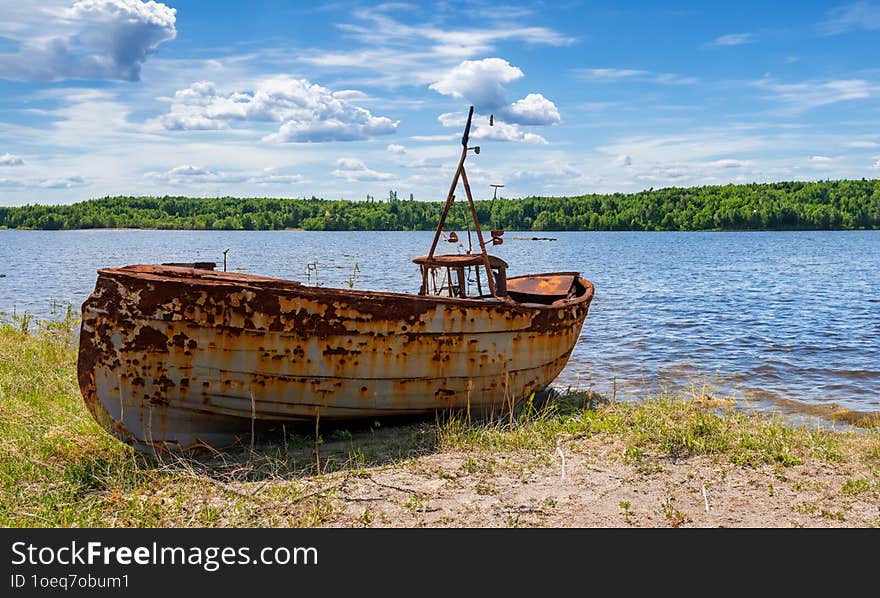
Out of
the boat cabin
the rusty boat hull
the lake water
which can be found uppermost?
the boat cabin

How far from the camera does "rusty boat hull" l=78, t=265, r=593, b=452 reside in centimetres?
694

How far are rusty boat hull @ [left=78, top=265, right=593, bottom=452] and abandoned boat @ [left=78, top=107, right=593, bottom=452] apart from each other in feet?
0.03

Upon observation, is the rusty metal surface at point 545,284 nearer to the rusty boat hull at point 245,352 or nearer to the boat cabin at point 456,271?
the boat cabin at point 456,271

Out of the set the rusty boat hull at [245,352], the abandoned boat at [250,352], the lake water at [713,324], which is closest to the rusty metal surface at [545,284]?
the lake water at [713,324]

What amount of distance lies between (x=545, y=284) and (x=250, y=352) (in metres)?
6.72

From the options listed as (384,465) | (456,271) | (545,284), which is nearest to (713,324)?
(545,284)

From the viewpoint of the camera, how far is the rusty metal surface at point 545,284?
1240 centimetres

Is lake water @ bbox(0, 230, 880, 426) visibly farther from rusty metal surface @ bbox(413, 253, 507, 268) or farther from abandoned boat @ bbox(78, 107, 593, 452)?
abandoned boat @ bbox(78, 107, 593, 452)

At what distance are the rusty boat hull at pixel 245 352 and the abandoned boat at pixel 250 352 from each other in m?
0.01

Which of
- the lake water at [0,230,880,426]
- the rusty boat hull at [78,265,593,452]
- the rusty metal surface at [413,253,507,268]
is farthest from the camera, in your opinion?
the lake water at [0,230,880,426]

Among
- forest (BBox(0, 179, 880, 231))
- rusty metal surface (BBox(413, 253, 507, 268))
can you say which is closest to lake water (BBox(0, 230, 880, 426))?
rusty metal surface (BBox(413, 253, 507, 268))

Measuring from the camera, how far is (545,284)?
41.9ft

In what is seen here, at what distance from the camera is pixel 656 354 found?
1667cm

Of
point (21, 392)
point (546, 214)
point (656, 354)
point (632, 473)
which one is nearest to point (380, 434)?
point (632, 473)
